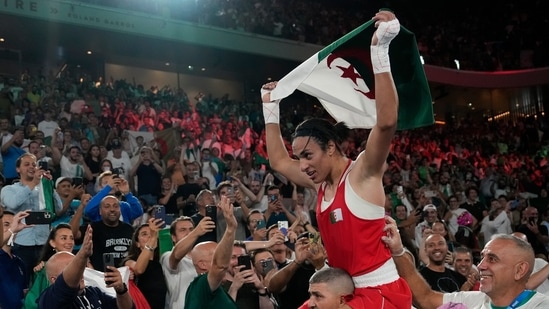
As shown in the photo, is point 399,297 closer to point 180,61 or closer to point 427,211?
point 427,211

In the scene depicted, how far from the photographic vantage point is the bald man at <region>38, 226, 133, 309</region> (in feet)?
13.2

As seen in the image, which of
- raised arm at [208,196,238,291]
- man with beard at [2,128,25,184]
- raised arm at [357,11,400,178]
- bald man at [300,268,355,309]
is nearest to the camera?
raised arm at [357,11,400,178]

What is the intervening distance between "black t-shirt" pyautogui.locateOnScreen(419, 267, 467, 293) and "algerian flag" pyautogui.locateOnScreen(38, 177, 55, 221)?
3757 mm

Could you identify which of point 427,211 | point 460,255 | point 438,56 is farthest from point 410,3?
point 460,255

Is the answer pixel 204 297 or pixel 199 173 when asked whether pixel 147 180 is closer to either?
pixel 199 173

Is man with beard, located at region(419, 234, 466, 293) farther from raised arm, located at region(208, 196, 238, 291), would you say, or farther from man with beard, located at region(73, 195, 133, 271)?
man with beard, located at region(73, 195, 133, 271)

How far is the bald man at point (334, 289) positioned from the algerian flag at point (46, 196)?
14.9 feet

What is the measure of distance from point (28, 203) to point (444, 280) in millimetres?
4117

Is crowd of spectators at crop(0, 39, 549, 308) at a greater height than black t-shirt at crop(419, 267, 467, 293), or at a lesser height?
greater

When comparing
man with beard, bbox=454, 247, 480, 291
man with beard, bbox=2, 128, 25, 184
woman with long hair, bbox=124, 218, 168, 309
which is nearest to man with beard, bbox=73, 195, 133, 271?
woman with long hair, bbox=124, 218, 168, 309

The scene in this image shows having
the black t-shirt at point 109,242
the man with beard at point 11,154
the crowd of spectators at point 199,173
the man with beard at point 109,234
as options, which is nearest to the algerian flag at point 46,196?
the crowd of spectators at point 199,173

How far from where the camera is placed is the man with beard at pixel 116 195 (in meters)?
7.23

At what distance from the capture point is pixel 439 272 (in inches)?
262

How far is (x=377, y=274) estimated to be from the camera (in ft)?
10.5
